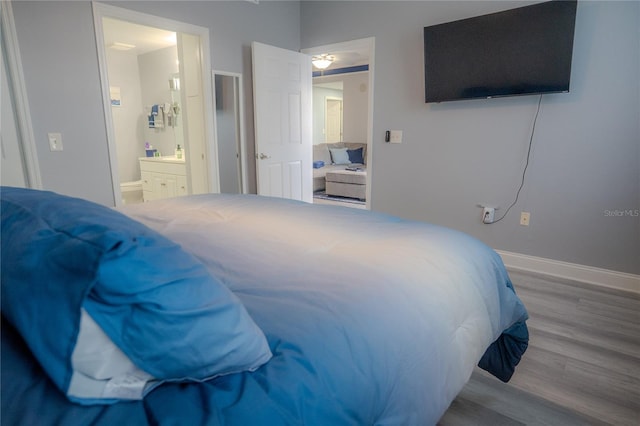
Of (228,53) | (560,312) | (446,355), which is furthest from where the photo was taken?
(228,53)

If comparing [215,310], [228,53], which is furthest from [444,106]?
[215,310]

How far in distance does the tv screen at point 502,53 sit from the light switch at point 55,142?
304 centimetres

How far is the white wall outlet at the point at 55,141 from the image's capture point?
2600 mm

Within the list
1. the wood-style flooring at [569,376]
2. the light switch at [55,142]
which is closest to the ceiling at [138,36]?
the light switch at [55,142]

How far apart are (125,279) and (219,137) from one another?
3.37m

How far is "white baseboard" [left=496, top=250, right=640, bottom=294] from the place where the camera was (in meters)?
2.71

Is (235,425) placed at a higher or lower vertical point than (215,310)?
lower

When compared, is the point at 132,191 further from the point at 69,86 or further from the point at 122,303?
the point at 122,303

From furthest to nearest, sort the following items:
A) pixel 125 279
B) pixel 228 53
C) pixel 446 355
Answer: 1. pixel 228 53
2. pixel 446 355
3. pixel 125 279

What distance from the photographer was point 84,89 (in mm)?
2723

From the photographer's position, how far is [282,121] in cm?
406

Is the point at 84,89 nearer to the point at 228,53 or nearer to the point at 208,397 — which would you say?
the point at 228,53

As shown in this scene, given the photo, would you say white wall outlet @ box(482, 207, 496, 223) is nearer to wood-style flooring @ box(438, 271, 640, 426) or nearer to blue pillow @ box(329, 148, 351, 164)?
wood-style flooring @ box(438, 271, 640, 426)

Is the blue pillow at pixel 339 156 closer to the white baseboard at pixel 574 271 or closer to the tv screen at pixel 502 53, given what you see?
the tv screen at pixel 502 53
